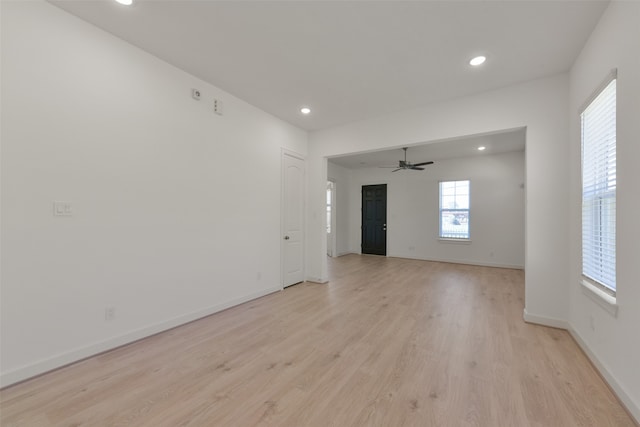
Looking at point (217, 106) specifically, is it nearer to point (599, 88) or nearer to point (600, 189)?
point (599, 88)

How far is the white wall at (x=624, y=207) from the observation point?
166 cm

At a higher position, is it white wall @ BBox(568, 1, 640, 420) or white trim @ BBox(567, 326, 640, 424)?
white wall @ BBox(568, 1, 640, 420)

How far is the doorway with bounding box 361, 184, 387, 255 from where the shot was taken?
8250 millimetres

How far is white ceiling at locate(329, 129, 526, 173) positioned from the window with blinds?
2.39 m

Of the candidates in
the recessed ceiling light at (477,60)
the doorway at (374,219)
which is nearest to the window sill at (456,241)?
the doorway at (374,219)

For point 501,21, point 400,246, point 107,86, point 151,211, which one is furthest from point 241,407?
point 400,246

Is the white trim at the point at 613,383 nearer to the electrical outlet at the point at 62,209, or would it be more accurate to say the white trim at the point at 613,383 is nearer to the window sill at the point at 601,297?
the window sill at the point at 601,297

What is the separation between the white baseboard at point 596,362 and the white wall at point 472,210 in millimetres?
4002

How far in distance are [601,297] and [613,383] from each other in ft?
2.00

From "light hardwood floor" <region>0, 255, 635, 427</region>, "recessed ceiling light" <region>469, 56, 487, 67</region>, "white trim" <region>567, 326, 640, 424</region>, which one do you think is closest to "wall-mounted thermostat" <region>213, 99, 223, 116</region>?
"light hardwood floor" <region>0, 255, 635, 427</region>

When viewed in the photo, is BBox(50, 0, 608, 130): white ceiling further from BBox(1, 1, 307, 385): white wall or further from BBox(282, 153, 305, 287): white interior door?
BBox(282, 153, 305, 287): white interior door

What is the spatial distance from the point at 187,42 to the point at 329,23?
1423 mm

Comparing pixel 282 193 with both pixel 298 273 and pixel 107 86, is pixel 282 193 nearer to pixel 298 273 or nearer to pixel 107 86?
pixel 298 273

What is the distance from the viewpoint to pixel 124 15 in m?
2.22
